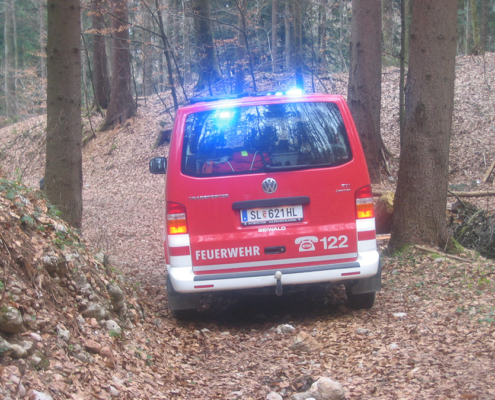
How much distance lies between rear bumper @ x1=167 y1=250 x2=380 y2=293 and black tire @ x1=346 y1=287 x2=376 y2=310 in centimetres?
54

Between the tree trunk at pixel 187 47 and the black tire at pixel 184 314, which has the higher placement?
the tree trunk at pixel 187 47

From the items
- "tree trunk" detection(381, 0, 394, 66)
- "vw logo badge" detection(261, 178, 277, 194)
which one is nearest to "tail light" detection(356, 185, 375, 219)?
"vw logo badge" detection(261, 178, 277, 194)

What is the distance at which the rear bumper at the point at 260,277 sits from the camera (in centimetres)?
478

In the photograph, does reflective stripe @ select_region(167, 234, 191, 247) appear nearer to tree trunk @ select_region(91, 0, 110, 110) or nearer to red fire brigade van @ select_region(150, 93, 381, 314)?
red fire brigade van @ select_region(150, 93, 381, 314)

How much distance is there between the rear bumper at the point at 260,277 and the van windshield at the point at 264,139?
913 mm

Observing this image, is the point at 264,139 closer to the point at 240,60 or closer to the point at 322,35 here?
the point at 240,60

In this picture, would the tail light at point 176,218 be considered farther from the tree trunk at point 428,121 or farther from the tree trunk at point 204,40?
the tree trunk at point 204,40

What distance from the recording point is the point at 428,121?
6805 mm

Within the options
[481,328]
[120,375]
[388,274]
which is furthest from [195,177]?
[388,274]

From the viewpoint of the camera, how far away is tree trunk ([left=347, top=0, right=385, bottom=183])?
12477 mm

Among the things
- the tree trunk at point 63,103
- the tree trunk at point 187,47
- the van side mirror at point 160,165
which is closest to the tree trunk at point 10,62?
the tree trunk at point 187,47

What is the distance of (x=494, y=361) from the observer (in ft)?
12.3

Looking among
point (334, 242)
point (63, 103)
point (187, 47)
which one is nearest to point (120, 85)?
point (187, 47)

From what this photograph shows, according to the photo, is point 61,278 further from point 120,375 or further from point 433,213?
point 433,213
